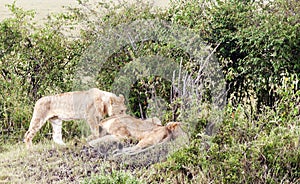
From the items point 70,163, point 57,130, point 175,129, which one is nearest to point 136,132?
point 175,129

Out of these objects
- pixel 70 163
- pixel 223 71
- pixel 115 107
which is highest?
pixel 223 71

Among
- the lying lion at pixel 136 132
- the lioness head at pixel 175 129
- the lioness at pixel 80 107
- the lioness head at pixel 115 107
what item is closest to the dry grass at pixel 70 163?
the lying lion at pixel 136 132

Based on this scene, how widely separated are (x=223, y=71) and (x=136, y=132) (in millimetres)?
1593

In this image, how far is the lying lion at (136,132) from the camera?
5164mm

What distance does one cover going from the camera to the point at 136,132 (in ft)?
17.7

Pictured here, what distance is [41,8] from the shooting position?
1436cm

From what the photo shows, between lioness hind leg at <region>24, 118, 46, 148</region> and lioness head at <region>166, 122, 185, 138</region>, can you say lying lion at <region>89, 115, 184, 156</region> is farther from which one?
lioness hind leg at <region>24, 118, 46, 148</region>

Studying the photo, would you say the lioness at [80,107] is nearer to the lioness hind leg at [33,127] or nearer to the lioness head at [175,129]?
the lioness hind leg at [33,127]

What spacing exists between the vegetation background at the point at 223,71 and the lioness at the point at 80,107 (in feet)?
1.75

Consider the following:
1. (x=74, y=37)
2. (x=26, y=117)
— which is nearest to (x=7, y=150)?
(x=26, y=117)

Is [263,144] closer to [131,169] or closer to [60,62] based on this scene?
[131,169]

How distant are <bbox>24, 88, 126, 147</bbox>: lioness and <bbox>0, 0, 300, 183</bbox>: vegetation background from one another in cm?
53

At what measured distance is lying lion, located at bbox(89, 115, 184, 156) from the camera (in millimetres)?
5164

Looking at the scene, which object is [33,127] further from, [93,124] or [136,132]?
[136,132]
